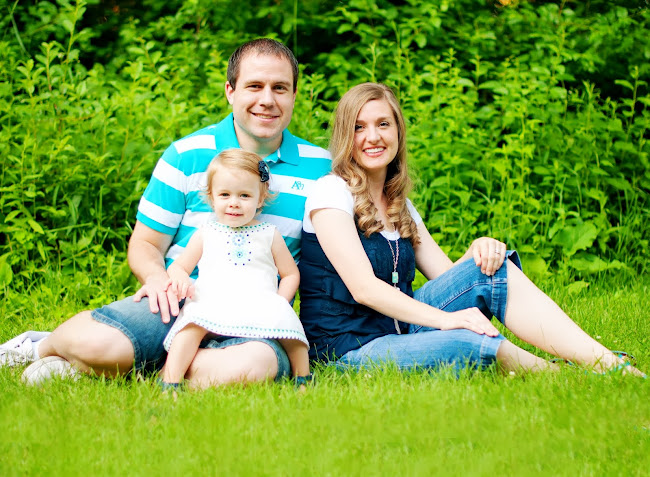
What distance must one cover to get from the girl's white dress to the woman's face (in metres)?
0.52

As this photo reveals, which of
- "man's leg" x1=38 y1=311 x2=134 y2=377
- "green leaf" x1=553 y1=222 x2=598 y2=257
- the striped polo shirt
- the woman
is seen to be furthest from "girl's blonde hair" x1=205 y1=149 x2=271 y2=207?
"green leaf" x1=553 y1=222 x2=598 y2=257

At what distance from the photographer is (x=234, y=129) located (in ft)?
11.4

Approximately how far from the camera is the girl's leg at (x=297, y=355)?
3.08m

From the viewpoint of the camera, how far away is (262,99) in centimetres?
333

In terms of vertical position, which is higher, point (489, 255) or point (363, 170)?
point (363, 170)

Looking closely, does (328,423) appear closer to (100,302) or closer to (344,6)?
(100,302)

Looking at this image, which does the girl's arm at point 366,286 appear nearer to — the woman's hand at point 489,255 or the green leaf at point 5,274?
the woman's hand at point 489,255

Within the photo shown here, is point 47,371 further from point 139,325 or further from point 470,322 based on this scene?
point 470,322

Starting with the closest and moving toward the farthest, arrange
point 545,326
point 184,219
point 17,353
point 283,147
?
point 545,326 < point 17,353 < point 184,219 < point 283,147

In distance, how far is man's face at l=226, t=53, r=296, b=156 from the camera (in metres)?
3.36

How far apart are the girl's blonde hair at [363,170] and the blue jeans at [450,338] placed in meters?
0.29

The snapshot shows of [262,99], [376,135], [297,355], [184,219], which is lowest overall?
[297,355]

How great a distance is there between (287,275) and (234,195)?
15.6 inches

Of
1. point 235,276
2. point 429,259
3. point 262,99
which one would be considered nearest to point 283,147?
point 262,99
